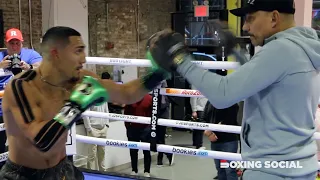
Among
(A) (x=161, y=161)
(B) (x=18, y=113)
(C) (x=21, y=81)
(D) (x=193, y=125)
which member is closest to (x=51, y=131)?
(B) (x=18, y=113)

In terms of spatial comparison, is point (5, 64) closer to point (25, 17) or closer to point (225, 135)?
point (225, 135)

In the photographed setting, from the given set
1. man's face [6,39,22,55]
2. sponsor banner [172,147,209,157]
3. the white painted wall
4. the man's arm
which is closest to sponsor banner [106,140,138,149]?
sponsor banner [172,147,209,157]

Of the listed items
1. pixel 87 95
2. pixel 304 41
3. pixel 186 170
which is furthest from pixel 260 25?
pixel 186 170

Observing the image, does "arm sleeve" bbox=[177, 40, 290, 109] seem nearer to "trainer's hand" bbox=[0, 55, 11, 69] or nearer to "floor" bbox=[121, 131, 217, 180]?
"trainer's hand" bbox=[0, 55, 11, 69]

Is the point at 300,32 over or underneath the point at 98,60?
over

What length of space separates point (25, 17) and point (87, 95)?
18.0 feet

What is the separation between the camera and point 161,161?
6.02 meters

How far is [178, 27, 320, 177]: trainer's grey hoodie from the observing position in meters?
1.32

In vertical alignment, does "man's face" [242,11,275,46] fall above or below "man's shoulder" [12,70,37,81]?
above

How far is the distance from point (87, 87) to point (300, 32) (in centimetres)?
90

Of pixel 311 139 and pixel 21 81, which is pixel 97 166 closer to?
pixel 21 81

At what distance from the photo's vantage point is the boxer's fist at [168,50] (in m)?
1.48

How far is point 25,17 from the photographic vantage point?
6.75 m

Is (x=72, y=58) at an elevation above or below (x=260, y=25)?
below
